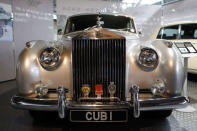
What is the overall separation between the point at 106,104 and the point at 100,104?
6 cm

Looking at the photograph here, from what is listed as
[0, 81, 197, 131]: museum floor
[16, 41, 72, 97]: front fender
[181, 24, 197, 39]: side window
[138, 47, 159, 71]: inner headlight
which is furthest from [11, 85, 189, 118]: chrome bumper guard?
[181, 24, 197, 39]: side window

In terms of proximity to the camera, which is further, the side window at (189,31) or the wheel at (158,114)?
the side window at (189,31)

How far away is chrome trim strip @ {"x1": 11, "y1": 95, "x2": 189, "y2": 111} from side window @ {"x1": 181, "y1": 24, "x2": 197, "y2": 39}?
337 cm

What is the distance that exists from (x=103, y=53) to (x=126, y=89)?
1.47 feet

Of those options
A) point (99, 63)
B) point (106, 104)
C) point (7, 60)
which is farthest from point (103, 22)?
point (7, 60)

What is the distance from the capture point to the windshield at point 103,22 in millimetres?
2820

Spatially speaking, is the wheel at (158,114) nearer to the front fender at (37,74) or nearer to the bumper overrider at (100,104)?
the bumper overrider at (100,104)

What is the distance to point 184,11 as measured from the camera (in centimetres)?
654

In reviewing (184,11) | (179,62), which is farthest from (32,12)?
(184,11)

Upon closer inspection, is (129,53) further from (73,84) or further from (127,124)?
(127,124)

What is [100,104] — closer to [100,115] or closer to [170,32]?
[100,115]

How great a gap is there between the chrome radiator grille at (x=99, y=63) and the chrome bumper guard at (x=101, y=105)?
183mm

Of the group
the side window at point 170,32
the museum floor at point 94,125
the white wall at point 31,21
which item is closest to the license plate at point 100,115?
the museum floor at point 94,125

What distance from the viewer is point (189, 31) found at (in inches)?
172
